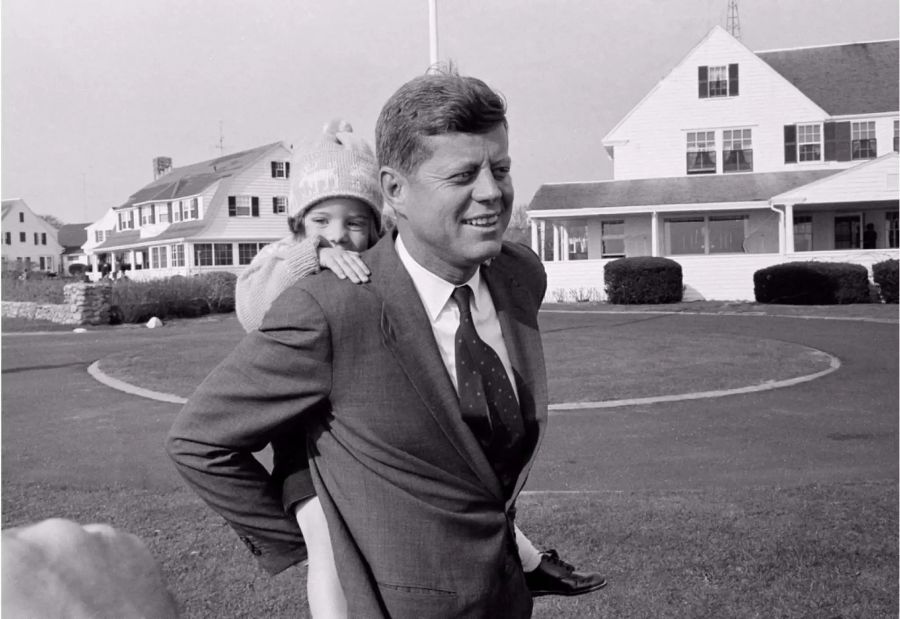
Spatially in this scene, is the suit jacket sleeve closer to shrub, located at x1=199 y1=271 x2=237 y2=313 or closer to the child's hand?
the child's hand

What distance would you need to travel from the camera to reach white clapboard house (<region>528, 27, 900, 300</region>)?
31.8 meters

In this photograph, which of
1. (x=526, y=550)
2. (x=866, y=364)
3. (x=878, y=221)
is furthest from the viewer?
(x=878, y=221)

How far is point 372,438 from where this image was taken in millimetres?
2025

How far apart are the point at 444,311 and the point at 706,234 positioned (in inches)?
1280

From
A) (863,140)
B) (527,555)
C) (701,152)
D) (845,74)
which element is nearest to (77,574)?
(527,555)

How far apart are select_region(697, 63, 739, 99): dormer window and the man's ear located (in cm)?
3450

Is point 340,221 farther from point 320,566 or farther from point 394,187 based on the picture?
point 320,566

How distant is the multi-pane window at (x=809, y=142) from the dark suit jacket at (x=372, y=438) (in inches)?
1362

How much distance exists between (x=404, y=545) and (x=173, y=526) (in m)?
3.92

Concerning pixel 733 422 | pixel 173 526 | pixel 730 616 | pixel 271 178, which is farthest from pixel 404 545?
pixel 271 178

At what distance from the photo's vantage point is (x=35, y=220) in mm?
99062

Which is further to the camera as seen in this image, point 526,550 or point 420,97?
point 526,550

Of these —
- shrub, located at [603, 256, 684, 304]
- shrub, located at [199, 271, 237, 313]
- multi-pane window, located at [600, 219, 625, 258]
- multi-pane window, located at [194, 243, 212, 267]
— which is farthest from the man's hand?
multi-pane window, located at [194, 243, 212, 267]

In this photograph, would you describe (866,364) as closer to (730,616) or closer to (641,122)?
(730,616)
